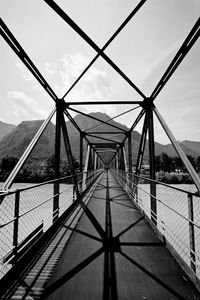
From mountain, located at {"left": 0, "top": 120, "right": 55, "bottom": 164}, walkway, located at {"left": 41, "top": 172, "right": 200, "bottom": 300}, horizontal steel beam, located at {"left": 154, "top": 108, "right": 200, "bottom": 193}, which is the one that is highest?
mountain, located at {"left": 0, "top": 120, "right": 55, "bottom": 164}

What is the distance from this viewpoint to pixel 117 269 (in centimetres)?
268

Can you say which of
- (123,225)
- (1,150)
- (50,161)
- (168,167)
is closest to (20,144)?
(1,150)

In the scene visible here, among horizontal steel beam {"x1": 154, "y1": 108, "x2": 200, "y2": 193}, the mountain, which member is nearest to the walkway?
horizontal steel beam {"x1": 154, "y1": 108, "x2": 200, "y2": 193}

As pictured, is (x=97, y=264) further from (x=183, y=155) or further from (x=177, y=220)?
(x=177, y=220)

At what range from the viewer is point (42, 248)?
3289mm

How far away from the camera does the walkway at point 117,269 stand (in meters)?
2.21

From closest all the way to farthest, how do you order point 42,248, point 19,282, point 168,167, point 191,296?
point 191,296, point 19,282, point 42,248, point 168,167

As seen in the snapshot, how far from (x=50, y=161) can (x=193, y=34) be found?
199 ft

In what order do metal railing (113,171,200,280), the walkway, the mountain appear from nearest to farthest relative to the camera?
the walkway, metal railing (113,171,200,280), the mountain

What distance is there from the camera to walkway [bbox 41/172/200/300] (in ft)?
7.23

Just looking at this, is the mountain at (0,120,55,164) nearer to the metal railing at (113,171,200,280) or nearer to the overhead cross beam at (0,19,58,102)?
the metal railing at (113,171,200,280)

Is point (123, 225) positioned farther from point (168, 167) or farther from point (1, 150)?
point (1, 150)

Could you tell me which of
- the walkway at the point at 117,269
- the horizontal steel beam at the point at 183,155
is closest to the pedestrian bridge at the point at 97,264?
the walkway at the point at 117,269

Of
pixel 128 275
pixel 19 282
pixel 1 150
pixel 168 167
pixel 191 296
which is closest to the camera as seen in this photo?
pixel 191 296
